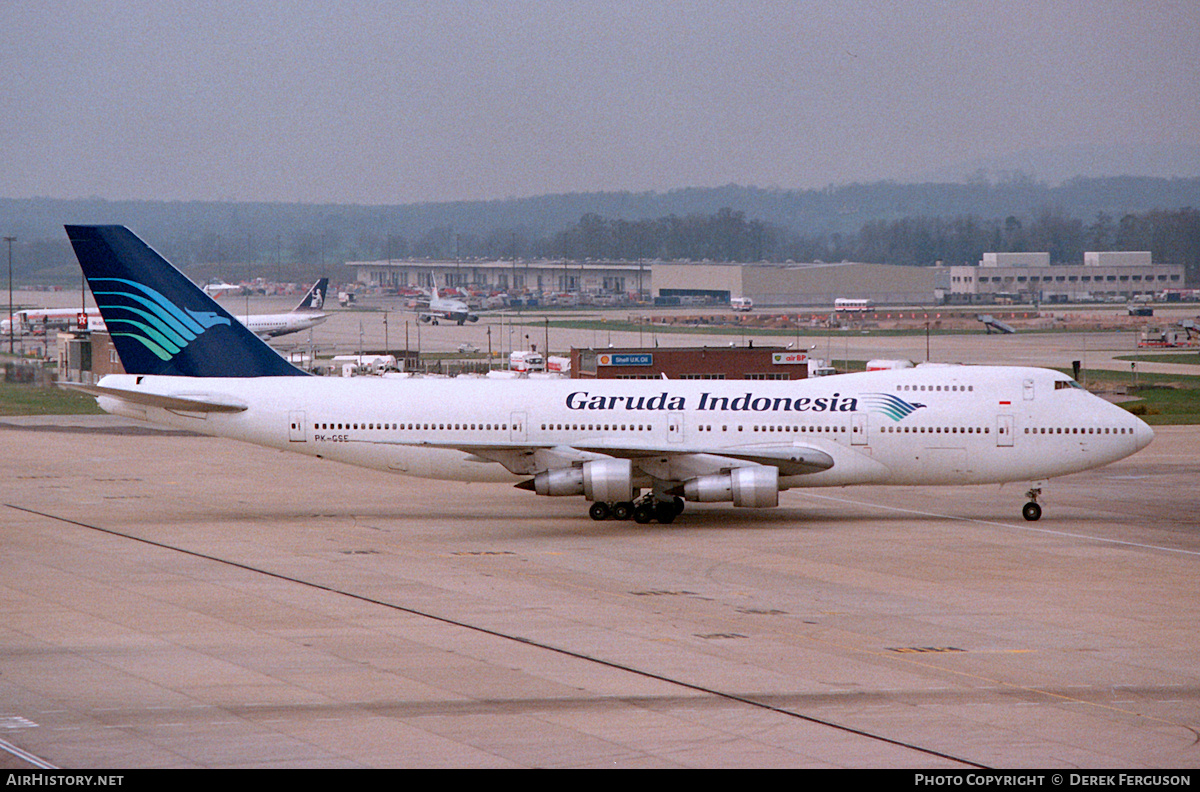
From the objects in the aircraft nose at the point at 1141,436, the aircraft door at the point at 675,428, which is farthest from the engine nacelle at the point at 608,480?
the aircraft nose at the point at 1141,436

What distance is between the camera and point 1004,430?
128 feet

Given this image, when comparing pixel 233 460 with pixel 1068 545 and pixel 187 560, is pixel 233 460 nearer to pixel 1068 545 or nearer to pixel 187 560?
pixel 187 560

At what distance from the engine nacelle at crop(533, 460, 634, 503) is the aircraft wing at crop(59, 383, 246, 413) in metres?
9.44

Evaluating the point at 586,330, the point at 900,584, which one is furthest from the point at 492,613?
the point at 586,330

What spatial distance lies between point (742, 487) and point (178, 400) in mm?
16261

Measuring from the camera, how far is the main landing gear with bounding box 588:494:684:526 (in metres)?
38.9

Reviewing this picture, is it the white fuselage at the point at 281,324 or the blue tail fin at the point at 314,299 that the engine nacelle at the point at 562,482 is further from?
the blue tail fin at the point at 314,299

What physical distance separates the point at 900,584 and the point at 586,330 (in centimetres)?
11493

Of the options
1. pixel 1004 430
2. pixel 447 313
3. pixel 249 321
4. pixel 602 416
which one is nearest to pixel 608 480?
pixel 602 416

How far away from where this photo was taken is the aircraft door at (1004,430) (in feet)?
128

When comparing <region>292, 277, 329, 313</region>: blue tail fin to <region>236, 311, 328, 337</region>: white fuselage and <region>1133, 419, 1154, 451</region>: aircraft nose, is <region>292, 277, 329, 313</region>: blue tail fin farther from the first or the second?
<region>1133, 419, 1154, 451</region>: aircraft nose

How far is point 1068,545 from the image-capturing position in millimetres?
35688

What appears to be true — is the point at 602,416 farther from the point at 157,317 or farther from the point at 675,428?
the point at 157,317

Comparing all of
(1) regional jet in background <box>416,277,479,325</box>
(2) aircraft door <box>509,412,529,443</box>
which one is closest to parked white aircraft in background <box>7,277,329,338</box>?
(1) regional jet in background <box>416,277,479,325</box>
